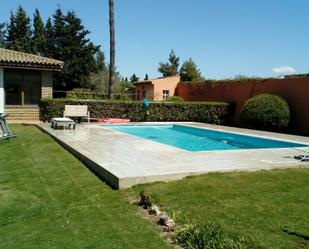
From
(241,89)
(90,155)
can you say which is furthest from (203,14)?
(90,155)

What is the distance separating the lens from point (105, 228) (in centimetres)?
469

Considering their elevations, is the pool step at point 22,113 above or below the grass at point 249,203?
above

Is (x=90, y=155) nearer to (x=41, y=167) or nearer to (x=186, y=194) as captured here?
(x=41, y=167)

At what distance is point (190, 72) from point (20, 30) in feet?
66.7

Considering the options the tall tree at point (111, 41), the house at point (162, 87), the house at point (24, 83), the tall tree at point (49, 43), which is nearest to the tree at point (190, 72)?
the house at point (162, 87)

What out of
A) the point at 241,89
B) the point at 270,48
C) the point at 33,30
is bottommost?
the point at 241,89

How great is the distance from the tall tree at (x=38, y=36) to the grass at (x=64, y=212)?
37631mm

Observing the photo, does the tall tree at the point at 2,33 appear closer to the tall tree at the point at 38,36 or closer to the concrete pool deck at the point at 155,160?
the tall tree at the point at 38,36

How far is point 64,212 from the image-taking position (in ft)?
17.3

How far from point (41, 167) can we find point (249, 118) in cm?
1254

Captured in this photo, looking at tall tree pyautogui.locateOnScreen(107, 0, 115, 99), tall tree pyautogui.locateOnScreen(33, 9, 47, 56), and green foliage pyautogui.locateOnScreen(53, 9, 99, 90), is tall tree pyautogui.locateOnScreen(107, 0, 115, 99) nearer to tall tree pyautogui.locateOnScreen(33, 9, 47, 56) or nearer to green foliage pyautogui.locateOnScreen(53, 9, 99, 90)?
green foliage pyautogui.locateOnScreen(53, 9, 99, 90)

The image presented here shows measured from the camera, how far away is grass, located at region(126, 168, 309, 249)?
177 inches

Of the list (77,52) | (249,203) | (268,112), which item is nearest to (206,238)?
(249,203)

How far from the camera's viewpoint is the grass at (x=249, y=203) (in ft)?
14.8
